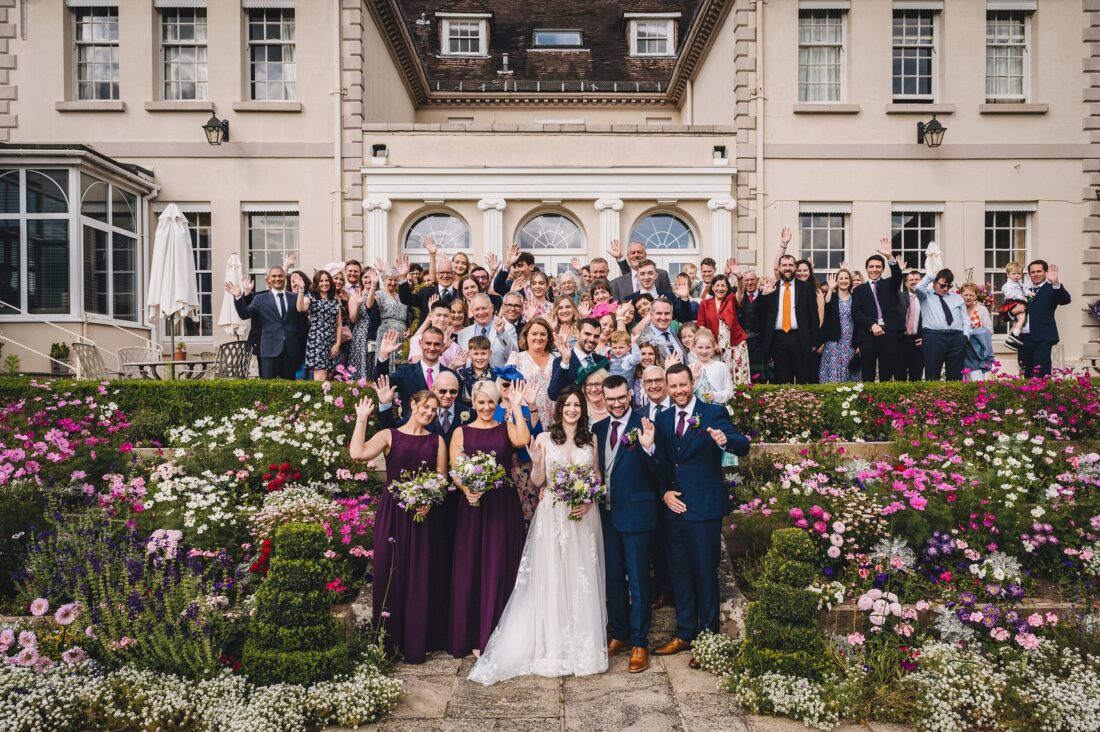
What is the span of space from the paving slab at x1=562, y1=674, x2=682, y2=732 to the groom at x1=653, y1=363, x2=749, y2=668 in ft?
1.57

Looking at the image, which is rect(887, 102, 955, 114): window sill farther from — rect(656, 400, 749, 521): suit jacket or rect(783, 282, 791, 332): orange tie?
rect(656, 400, 749, 521): suit jacket

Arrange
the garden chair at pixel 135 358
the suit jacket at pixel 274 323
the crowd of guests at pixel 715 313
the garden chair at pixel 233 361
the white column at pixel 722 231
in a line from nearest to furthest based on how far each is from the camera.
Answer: the crowd of guests at pixel 715 313, the suit jacket at pixel 274 323, the garden chair at pixel 233 361, the garden chair at pixel 135 358, the white column at pixel 722 231

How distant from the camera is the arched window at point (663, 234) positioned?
15.8 metres

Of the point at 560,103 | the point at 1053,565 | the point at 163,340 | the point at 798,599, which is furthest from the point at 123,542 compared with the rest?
the point at 560,103

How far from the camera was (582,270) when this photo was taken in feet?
33.5

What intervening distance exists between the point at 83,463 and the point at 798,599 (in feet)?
20.5

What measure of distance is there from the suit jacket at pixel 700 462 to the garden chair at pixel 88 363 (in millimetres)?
9161

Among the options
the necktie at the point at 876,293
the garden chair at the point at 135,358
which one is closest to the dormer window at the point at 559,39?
the garden chair at the point at 135,358

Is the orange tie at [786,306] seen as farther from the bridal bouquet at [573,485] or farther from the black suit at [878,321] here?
the bridal bouquet at [573,485]

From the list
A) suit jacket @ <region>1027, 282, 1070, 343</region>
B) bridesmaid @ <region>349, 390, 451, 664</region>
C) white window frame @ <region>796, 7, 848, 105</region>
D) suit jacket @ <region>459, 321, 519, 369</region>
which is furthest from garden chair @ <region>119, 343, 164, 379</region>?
white window frame @ <region>796, 7, 848, 105</region>

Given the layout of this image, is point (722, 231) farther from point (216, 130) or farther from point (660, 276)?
point (216, 130)

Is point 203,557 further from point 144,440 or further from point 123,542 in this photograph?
point 144,440

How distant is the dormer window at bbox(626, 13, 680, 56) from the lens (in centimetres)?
2281

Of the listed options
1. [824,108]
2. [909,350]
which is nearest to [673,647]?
[909,350]
